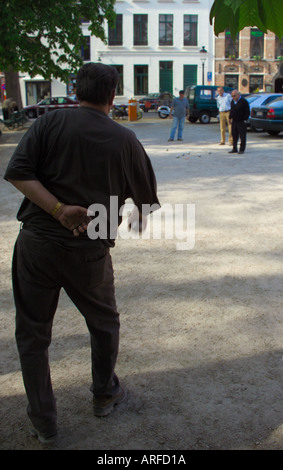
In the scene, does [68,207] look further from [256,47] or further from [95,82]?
[256,47]

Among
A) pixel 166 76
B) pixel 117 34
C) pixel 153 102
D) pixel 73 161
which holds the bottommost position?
pixel 153 102

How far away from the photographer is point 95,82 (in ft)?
8.07

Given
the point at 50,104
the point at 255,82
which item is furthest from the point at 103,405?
the point at 255,82

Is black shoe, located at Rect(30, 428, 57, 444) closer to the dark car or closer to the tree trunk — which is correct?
the tree trunk

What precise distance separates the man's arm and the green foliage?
658 inches

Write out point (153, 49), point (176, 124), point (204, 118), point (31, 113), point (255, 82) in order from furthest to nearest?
point (255, 82)
point (153, 49)
point (31, 113)
point (204, 118)
point (176, 124)

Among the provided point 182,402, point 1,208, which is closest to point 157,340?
point 182,402

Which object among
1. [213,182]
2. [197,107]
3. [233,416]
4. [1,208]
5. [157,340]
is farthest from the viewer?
[197,107]

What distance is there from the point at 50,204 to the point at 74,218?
4.9 inches

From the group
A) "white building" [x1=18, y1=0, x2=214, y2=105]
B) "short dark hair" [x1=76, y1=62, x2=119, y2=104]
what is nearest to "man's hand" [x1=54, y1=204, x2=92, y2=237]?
"short dark hair" [x1=76, y1=62, x2=119, y2=104]

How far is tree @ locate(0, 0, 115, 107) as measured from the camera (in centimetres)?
1790

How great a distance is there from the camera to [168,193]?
8984 mm

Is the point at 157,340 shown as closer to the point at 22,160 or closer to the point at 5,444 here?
the point at 5,444
